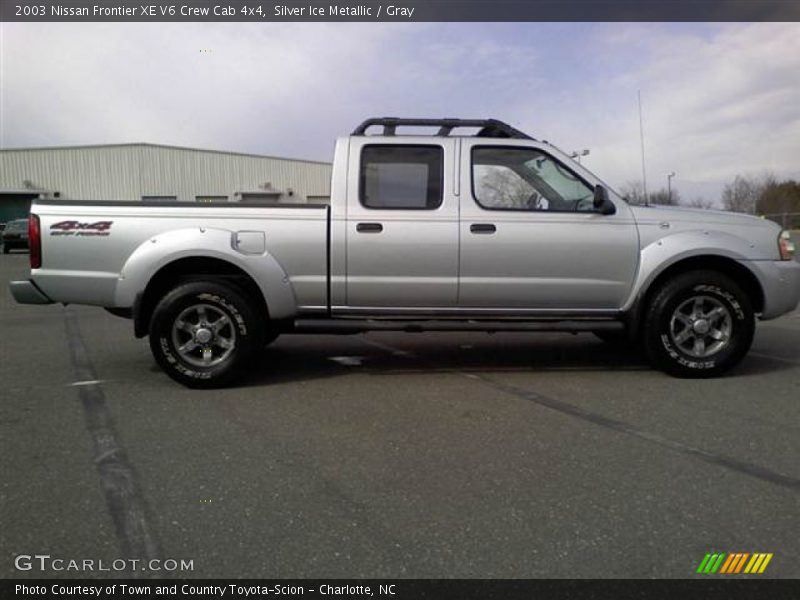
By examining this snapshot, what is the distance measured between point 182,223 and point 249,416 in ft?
5.81

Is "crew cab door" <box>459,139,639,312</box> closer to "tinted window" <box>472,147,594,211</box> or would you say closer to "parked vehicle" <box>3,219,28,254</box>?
"tinted window" <box>472,147,594,211</box>

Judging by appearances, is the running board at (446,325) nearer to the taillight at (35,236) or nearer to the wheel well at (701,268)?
the wheel well at (701,268)

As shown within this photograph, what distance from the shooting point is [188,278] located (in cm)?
508

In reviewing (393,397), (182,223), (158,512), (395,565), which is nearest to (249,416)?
(393,397)

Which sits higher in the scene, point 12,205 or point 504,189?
point 12,205

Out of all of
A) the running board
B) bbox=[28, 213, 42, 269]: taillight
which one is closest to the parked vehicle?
bbox=[28, 213, 42, 269]: taillight

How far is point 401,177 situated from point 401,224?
48cm

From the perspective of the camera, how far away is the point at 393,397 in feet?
15.8

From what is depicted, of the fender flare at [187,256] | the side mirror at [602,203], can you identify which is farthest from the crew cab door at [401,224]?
the side mirror at [602,203]

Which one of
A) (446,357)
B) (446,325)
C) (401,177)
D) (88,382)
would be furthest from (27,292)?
(446,357)

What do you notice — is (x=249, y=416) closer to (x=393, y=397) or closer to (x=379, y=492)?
(x=393, y=397)

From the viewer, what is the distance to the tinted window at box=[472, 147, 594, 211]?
5.25 metres

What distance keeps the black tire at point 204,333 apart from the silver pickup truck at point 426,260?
0.04ft
